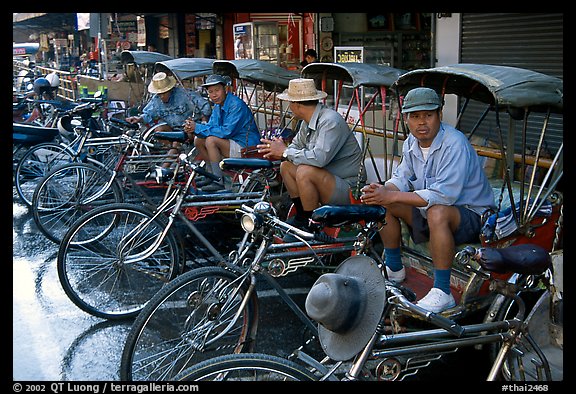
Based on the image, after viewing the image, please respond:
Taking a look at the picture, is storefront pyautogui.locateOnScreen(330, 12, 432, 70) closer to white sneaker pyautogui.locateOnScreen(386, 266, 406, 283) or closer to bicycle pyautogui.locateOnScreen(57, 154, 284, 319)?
bicycle pyautogui.locateOnScreen(57, 154, 284, 319)

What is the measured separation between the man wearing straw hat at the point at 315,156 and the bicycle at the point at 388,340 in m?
2.06

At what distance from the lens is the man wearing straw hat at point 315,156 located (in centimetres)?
515

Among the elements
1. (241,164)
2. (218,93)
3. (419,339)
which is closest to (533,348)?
(419,339)

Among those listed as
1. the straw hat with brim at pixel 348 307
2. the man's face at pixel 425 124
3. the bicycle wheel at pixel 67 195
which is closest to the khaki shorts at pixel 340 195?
the man's face at pixel 425 124

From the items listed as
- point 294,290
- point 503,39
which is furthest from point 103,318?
point 503,39

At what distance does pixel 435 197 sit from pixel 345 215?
797mm

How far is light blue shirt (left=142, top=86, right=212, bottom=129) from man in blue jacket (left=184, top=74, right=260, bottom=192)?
122 cm

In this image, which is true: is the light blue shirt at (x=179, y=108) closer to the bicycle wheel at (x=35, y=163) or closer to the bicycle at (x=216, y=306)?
the bicycle wheel at (x=35, y=163)

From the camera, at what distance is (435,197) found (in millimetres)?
4043

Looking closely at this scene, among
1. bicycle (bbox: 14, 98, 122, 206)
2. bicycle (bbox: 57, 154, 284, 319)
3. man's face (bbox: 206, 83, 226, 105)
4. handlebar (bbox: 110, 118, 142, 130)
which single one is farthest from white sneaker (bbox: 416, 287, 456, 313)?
handlebar (bbox: 110, 118, 142, 130)

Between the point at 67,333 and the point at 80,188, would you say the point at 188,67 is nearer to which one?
the point at 80,188

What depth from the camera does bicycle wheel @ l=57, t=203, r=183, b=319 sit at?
15.9 feet

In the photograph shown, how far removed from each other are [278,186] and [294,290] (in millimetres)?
1233
